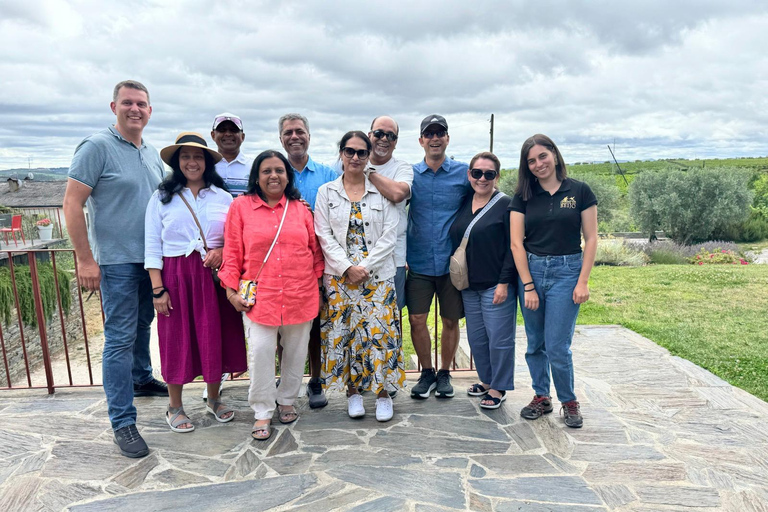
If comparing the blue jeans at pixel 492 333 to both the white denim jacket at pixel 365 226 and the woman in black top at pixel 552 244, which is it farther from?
the white denim jacket at pixel 365 226

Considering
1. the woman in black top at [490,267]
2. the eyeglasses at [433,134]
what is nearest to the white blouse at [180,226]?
the eyeglasses at [433,134]

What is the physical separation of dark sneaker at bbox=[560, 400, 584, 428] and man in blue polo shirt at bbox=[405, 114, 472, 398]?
995 millimetres

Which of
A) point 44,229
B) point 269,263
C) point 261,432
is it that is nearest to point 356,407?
point 261,432

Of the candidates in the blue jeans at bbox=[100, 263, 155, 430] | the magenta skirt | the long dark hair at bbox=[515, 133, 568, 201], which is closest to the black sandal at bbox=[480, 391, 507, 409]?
the long dark hair at bbox=[515, 133, 568, 201]

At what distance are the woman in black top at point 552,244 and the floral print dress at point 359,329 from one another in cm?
97

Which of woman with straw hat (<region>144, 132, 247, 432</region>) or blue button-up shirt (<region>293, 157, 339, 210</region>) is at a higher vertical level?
blue button-up shirt (<region>293, 157, 339, 210</region>)

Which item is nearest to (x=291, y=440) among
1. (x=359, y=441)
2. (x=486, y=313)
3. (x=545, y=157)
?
(x=359, y=441)

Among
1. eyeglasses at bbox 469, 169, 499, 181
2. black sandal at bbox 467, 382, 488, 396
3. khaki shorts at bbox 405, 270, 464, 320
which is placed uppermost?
eyeglasses at bbox 469, 169, 499, 181

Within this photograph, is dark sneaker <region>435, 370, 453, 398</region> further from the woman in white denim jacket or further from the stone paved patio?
the woman in white denim jacket

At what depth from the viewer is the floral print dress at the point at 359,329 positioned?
10.9ft

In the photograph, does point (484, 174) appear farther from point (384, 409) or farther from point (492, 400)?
point (384, 409)

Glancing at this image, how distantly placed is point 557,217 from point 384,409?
72.0 inches

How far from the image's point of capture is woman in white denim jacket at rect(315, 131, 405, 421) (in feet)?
10.7

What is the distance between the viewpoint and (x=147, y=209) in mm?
3086
